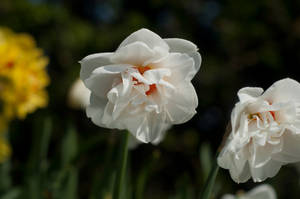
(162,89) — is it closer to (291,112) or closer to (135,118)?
(135,118)

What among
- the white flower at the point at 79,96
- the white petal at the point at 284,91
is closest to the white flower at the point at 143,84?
the white petal at the point at 284,91

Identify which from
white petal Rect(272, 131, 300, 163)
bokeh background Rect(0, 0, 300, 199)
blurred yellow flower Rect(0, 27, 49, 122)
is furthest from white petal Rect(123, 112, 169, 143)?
bokeh background Rect(0, 0, 300, 199)

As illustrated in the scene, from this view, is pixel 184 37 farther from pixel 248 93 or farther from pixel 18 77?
pixel 248 93

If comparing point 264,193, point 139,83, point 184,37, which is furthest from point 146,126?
point 184,37

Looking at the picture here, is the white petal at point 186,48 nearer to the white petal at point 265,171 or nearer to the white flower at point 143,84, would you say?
the white flower at point 143,84

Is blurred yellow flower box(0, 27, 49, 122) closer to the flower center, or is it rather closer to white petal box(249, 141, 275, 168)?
the flower center

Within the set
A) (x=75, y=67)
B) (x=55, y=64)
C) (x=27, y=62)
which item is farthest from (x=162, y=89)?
(x=55, y=64)
